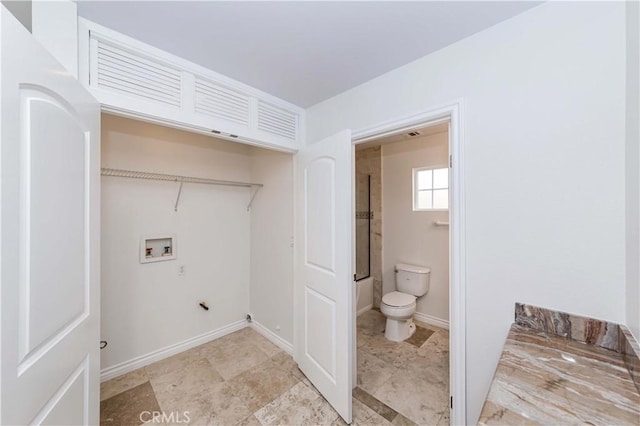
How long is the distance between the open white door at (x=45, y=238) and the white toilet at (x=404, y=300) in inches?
91.5

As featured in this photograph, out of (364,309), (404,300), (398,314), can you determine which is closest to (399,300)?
(404,300)

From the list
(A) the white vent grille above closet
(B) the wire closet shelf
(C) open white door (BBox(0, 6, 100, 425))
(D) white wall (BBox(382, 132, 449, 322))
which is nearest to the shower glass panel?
(D) white wall (BBox(382, 132, 449, 322))

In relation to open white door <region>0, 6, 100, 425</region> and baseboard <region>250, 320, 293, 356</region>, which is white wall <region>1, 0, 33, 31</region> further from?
baseboard <region>250, 320, 293, 356</region>

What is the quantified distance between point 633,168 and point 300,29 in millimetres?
1521

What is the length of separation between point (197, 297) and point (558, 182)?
116 inches

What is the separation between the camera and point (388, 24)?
1.24 m

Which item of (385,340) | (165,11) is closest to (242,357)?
(385,340)

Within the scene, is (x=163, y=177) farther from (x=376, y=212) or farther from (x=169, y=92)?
(x=376, y=212)

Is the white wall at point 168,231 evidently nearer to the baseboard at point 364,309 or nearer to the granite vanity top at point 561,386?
the baseboard at point 364,309

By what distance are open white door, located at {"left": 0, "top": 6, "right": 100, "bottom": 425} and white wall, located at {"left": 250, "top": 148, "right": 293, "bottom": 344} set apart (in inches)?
57.6

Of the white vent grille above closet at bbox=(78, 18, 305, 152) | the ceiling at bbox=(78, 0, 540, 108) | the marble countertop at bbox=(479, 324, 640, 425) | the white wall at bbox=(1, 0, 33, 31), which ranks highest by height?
the ceiling at bbox=(78, 0, 540, 108)

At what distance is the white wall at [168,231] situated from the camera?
2.06 meters

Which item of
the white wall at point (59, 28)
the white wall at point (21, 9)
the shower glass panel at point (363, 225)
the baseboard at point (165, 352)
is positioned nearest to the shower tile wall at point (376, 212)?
the shower glass panel at point (363, 225)

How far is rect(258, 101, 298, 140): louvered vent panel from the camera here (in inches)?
76.7
